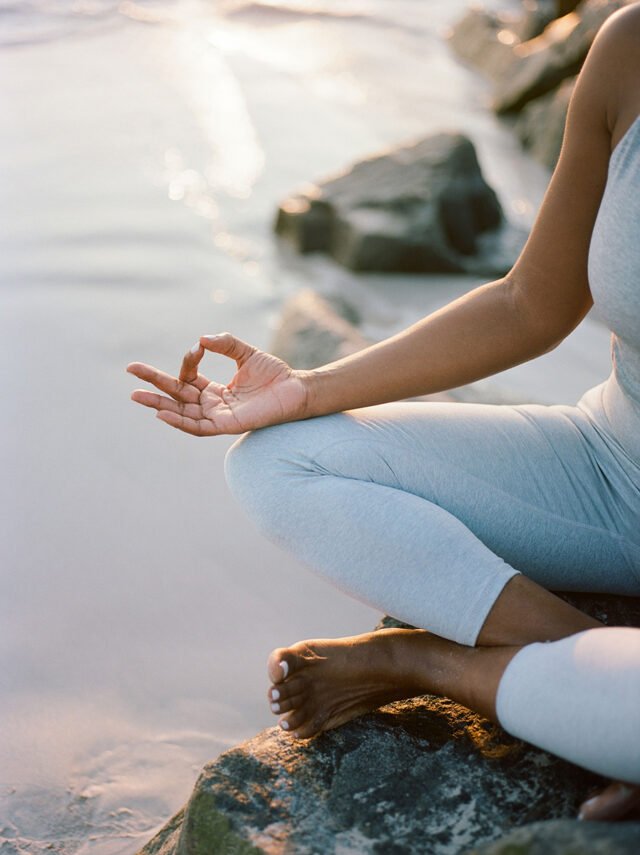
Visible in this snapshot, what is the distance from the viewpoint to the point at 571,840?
1.11 m

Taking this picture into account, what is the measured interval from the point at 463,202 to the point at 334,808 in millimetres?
3443

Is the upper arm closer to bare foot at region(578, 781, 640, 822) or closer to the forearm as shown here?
the forearm

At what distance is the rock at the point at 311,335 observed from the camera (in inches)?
124

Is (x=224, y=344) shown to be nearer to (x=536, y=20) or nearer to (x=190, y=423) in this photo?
(x=190, y=423)

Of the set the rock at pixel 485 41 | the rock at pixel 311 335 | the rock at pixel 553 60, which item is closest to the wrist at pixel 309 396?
the rock at pixel 311 335

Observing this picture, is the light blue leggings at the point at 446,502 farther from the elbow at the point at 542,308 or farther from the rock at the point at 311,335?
the rock at the point at 311,335

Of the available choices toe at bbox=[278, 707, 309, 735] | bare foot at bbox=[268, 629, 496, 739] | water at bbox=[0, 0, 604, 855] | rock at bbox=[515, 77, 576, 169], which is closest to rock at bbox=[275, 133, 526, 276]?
water at bbox=[0, 0, 604, 855]

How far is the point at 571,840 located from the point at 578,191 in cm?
99

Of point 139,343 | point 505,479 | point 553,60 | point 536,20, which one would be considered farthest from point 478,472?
point 536,20

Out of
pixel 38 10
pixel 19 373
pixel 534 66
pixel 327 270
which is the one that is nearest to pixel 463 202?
pixel 327 270

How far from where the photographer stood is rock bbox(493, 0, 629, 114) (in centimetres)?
619

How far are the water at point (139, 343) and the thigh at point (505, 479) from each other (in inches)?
27.7

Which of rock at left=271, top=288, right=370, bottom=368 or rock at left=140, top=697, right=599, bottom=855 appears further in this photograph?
rock at left=271, top=288, right=370, bottom=368

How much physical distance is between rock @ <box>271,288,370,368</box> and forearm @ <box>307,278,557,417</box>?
1308 mm
